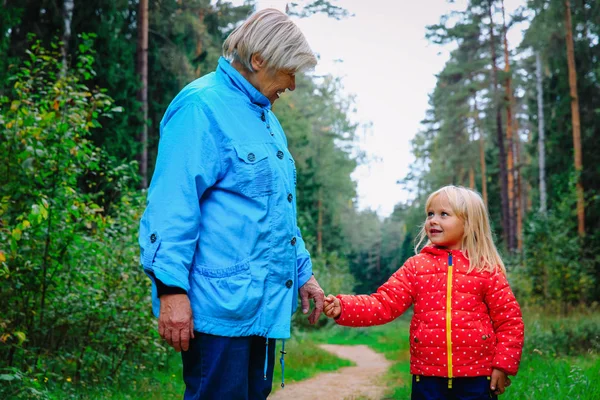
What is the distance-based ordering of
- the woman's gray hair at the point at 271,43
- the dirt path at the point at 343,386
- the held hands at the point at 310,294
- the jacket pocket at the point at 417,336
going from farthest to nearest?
the dirt path at the point at 343,386 < the jacket pocket at the point at 417,336 < the held hands at the point at 310,294 < the woman's gray hair at the point at 271,43

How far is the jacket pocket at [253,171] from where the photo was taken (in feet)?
8.47

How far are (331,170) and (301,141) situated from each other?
27.1ft

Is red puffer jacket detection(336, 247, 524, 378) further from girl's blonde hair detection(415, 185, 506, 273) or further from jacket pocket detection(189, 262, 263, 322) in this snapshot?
jacket pocket detection(189, 262, 263, 322)

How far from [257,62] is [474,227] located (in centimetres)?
169

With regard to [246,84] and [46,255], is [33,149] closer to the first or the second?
[46,255]

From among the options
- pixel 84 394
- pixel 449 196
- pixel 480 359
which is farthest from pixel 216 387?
pixel 84 394

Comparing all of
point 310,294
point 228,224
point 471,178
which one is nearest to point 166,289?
point 228,224

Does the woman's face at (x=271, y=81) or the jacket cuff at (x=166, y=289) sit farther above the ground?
the woman's face at (x=271, y=81)

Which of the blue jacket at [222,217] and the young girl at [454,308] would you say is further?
the young girl at [454,308]

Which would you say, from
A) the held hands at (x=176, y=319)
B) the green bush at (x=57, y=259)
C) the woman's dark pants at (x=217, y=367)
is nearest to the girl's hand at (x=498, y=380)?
the woman's dark pants at (x=217, y=367)

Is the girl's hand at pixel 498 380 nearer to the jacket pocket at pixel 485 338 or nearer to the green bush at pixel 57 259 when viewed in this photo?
the jacket pocket at pixel 485 338

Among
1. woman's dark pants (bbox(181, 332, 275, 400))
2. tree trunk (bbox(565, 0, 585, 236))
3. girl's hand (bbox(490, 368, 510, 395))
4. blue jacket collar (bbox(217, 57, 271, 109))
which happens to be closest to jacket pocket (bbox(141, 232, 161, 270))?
Result: woman's dark pants (bbox(181, 332, 275, 400))

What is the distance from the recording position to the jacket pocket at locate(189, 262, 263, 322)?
8.05 ft

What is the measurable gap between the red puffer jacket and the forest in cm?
51
